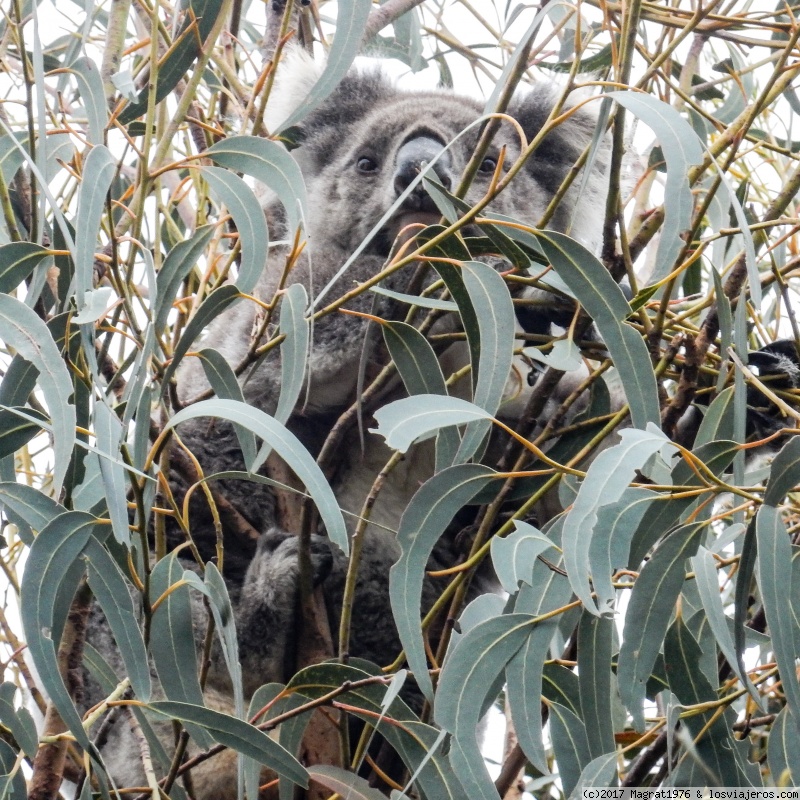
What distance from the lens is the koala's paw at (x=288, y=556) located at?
2.27m

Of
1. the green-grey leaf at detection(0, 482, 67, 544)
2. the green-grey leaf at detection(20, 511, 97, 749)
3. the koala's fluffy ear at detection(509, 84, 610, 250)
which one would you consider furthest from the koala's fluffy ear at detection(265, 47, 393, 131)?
the green-grey leaf at detection(20, 511, 97, 749)

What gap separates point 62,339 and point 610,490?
836mm

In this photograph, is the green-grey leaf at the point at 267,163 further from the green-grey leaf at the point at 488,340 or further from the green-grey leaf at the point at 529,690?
the green-grey leaf at the point at 529,690

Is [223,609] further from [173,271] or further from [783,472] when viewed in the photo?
[783,472]

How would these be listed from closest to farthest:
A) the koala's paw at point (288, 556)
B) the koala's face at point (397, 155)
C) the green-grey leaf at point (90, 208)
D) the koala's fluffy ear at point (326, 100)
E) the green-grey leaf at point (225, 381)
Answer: the green-grey leaf at point (90, 208) < the green-grey leaf at point (225, 381) < the koala's paw at point (288, 556) < the koala's face at point (397, 155) < the koala's fluffy ear at point (326, 100)

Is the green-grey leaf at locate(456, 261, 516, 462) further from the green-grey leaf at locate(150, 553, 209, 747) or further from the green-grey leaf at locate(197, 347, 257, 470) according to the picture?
the green-grey leaf at locate(150, 553, 209, 747)

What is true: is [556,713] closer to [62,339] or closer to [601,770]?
[601,770]

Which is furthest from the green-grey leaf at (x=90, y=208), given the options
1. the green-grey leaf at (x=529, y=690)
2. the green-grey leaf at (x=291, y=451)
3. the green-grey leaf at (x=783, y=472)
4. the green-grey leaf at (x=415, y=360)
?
the green-grey leaf at (x=783, y=472)

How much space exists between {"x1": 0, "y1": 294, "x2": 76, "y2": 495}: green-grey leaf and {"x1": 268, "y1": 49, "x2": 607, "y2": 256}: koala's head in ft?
5.39

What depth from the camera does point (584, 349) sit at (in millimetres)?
1773

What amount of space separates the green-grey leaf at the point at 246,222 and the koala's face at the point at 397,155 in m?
1.30

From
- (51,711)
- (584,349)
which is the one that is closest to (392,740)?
(51,711)

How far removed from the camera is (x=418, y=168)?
261 cm

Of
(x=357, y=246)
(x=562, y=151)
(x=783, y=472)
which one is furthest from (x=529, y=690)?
(x=562, y=151)
